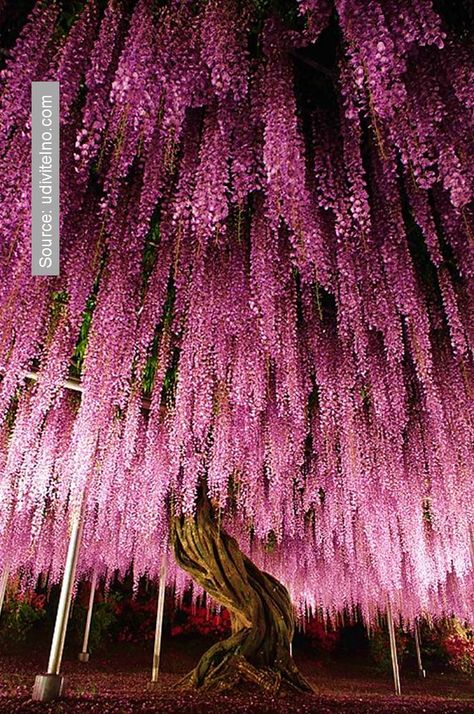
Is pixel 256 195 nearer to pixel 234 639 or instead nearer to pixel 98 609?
pixel 234 639

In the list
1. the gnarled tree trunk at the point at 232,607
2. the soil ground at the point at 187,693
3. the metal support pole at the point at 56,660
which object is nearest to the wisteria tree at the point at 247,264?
the gnarled tree trunk at the point at 232,607

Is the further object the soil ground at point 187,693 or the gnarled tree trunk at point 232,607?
the gnarled tree trunk at point 232,607

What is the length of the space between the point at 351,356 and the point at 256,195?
60.7 inches

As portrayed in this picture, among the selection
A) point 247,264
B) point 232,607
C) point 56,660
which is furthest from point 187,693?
point 247,264

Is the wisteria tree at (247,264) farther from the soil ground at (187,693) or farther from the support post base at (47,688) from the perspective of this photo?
the support post base at (47,688)

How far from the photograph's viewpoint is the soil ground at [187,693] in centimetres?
407

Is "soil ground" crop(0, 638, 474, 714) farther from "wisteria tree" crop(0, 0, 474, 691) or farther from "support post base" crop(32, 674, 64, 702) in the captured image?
"wisteria tree" crop(0, 0, 474, 691)

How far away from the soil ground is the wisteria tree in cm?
72

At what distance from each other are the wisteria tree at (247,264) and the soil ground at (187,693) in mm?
721

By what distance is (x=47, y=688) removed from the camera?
3.75 meters

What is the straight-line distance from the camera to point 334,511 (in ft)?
20.5

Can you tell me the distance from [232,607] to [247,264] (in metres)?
4.06

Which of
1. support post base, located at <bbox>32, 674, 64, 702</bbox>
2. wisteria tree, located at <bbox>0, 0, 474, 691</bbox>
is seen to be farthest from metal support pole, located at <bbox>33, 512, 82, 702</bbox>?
wisteria tree, located at <bbox>0, 0, 474, 691</bbox>

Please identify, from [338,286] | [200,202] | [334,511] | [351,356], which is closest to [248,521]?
[334,511]
